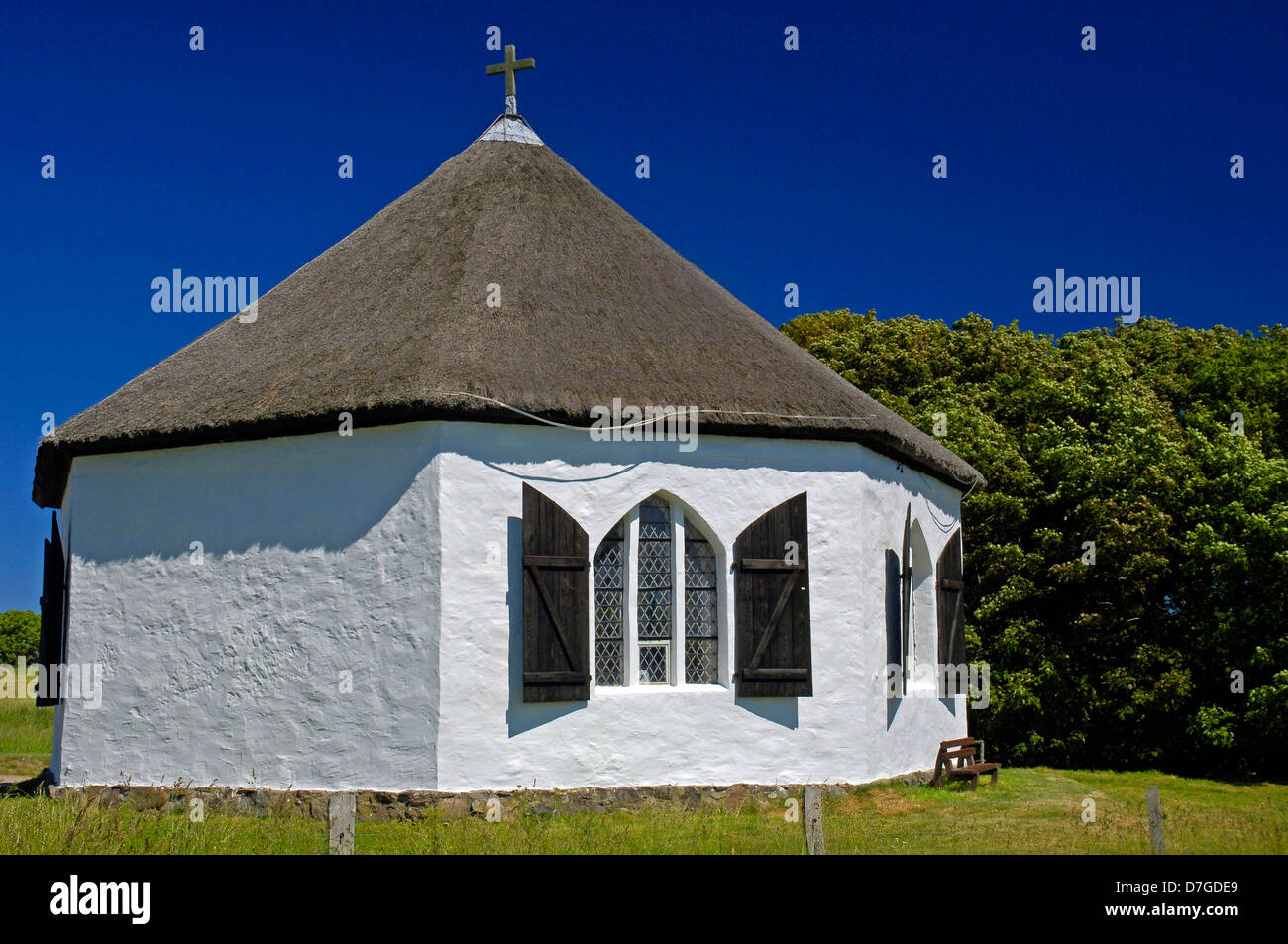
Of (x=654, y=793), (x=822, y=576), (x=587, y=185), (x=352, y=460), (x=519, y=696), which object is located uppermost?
(x=587, y=185)

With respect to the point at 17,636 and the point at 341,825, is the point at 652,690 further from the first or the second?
the point at 17,636

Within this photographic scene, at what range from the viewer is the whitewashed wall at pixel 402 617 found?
11164 mm

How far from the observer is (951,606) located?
15.4 meters

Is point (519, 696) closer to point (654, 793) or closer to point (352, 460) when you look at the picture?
point (654, 793)

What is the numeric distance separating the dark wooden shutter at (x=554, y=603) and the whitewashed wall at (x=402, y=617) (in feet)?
0.54

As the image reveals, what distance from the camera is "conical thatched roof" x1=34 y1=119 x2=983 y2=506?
38.3 ft

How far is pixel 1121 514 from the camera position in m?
19.4

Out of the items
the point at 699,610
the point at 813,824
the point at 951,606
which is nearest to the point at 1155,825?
the point at 813,824

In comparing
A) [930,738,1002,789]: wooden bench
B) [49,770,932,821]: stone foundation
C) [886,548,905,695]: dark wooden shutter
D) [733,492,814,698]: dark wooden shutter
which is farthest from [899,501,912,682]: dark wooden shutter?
[49,770,932,821]: stone foundation

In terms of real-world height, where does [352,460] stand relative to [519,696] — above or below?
above

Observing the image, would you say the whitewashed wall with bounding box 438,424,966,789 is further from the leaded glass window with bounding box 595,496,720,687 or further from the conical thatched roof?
the conical thatched roof
